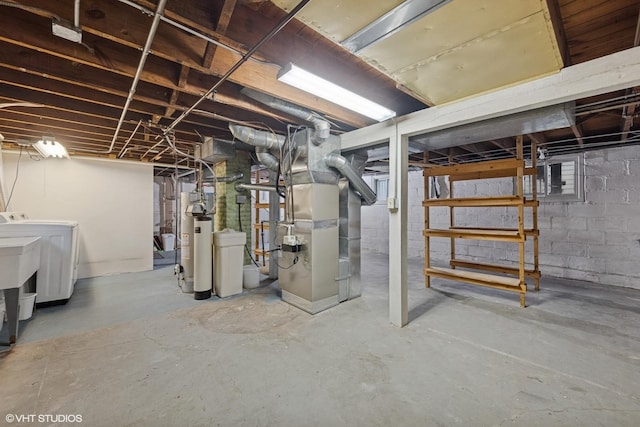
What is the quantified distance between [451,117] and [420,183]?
4583 millimetres

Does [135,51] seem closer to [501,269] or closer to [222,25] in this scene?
[222,25]

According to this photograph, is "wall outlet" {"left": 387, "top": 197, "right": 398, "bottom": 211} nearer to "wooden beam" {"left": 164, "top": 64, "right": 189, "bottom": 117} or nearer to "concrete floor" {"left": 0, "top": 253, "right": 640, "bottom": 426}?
"concrete floor" {"left": 0, "top": 253, "right": 640, "bottom": 426}

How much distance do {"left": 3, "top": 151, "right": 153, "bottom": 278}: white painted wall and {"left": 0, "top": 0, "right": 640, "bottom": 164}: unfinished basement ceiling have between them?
230 cm

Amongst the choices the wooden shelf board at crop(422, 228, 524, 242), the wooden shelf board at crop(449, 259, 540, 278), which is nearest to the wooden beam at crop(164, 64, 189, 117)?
the wooden shelf board at crop(422, 228, 524, 242)

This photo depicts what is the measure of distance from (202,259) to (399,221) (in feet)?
8.31

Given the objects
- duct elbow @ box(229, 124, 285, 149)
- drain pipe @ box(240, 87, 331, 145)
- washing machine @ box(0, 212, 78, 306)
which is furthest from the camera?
washing machine @ box(0, 212, 78, 306)

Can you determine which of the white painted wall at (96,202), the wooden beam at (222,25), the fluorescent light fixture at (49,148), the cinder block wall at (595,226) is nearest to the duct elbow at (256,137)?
Result: the wooden beam at (222,25)

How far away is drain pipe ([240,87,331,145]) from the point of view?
2.54m

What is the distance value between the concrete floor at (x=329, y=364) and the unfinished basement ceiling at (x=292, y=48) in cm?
210

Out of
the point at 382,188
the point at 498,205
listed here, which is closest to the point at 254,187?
the point at 498,205

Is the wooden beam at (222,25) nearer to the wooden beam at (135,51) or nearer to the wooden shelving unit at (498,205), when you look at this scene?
the wooden beam at (135,51)

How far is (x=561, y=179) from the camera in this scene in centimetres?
479

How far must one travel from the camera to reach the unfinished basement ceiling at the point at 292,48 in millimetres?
1361

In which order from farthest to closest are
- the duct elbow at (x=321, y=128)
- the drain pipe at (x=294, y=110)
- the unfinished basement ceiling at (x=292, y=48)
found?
the duct elbow at (x=321, y=128)
the drain pipe at (x=294, y=110)
the unfinished basement ceiling at (x=292, y=48)
